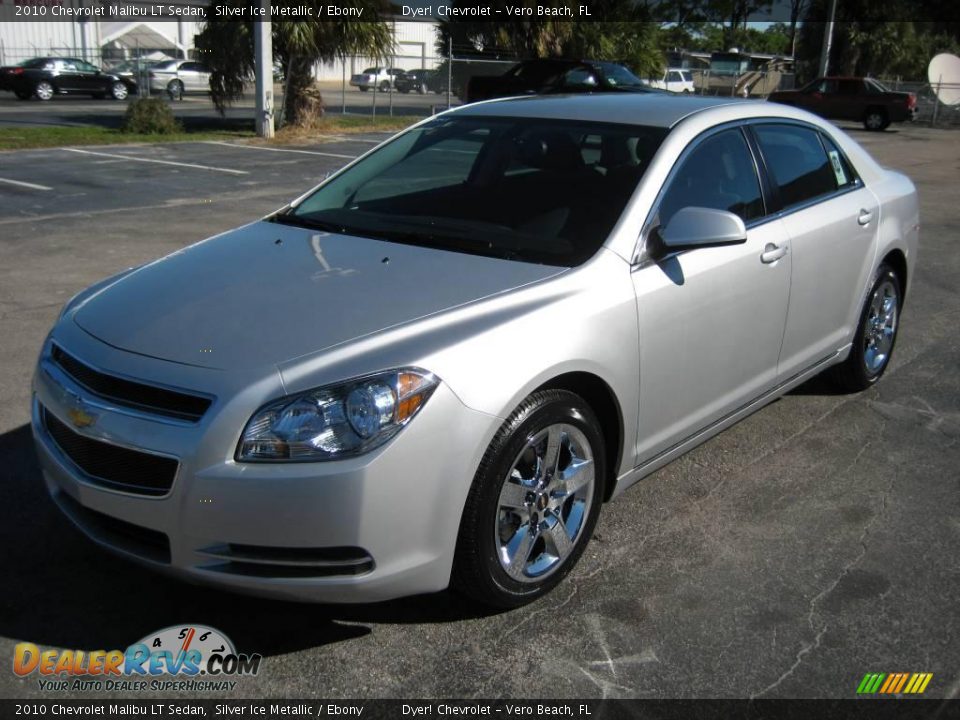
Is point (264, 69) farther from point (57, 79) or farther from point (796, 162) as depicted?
point (796, 162)

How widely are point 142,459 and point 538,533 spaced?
4.28ft

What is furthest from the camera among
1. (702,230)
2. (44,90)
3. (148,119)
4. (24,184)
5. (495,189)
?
(44,90)

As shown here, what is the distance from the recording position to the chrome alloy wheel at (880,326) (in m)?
5.34

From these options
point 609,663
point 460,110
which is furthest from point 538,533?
point 460,110

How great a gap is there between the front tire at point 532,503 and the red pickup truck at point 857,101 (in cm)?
2908

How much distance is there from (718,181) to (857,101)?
28.8 m

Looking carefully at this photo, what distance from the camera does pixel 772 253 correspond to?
4.18m

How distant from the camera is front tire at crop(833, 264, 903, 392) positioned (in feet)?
17.2

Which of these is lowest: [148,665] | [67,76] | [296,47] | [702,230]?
[148,665]

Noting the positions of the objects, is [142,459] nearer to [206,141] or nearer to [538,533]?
[538,533]

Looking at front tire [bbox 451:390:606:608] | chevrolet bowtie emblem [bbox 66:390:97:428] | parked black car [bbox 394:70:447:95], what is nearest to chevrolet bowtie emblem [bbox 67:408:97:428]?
chevrolet bowtie emblem [bbox 66:390:97:428]

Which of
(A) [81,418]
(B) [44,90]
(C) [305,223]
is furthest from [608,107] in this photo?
(B) [44,90]

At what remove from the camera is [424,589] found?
9.59 feet

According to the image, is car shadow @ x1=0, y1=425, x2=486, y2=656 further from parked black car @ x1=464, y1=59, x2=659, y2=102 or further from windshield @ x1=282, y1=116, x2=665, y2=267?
parked black car @ x1=464, y1=59, x2=659, y2=102
